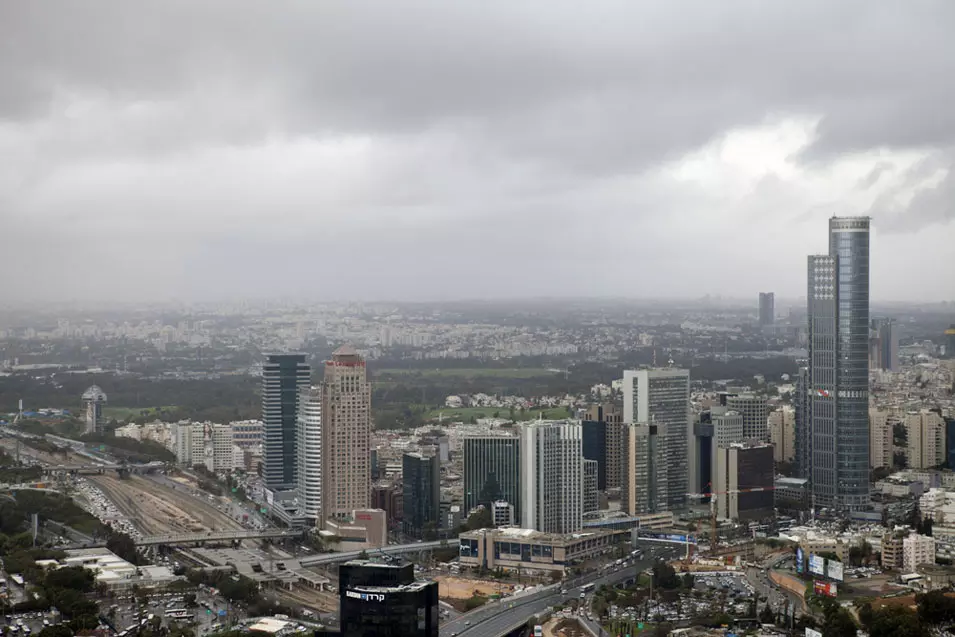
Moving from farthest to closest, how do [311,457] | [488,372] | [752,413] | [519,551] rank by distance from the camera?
[488,372], [752,413], [311,457], [519,551]

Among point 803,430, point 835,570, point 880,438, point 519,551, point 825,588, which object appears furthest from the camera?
point 880,438

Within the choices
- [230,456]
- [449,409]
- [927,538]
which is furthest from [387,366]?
[927,538]

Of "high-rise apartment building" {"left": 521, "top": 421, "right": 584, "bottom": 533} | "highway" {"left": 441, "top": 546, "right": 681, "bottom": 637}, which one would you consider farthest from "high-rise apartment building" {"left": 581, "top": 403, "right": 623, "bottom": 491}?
"highway" {"left": 441, "top": 546, "right": 681, "bottom": 637}

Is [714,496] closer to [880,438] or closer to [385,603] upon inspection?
[880,438]

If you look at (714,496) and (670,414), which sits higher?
(670,414)

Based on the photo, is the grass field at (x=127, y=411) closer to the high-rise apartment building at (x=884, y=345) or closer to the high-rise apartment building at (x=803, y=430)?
the high-rise apartment building at (x=803, y=430)

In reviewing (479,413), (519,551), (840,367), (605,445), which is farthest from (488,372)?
(519,551)
